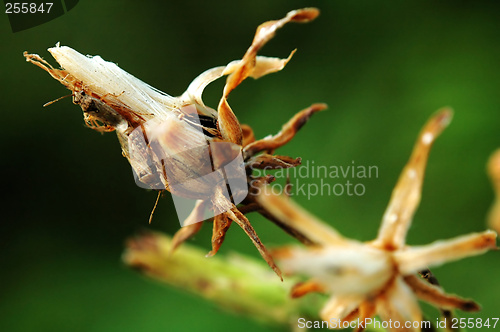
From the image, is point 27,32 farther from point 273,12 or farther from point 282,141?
point 282,141

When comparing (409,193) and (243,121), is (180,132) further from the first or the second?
(243,121)

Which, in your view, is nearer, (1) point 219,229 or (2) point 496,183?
(2) point 496,183

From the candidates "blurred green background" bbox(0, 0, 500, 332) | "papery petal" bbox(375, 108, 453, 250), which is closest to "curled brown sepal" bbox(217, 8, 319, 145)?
"papery petal" bbox(375, 108, 453, 250)

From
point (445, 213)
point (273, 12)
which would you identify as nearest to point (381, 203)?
point (445, 213)

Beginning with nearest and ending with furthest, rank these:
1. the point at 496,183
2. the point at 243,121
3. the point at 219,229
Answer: the point at 496,183 → the point at 219,229 → the point at 243,121

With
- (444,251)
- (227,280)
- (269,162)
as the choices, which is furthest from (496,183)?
(227,280)

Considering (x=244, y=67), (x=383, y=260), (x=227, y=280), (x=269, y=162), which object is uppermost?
Answer: (x=244, y=67)

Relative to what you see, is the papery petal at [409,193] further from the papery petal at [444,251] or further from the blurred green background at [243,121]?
the blurred green background at [243,121]
